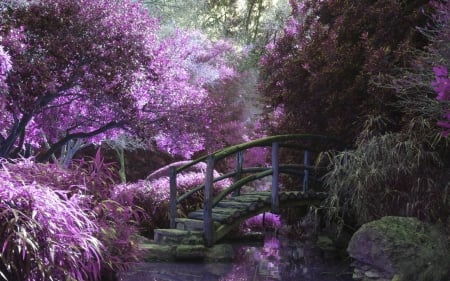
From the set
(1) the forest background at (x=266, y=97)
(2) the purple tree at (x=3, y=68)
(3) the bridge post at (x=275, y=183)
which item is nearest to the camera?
(2) the purple tree at (x=3, y=68)

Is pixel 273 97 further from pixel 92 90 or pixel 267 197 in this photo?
pixel 92 90

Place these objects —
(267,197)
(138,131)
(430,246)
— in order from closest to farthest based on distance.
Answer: (430,246), (138,131), (267,197)

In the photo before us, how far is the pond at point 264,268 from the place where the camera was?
6027 mm

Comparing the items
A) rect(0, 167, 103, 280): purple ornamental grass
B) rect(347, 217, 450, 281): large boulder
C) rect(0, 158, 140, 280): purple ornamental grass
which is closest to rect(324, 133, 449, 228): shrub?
rect(347, 217, 450, 281): large boulder

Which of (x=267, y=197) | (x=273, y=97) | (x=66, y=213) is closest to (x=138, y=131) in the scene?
(x=267, y=197)

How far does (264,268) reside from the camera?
6.71m

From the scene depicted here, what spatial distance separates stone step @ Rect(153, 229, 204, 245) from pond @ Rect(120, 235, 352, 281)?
1.09 feet

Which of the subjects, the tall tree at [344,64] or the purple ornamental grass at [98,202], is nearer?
the purple ornamental grass at [98,202]

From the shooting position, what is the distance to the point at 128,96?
6781 millimetres

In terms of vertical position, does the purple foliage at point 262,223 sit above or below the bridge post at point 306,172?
below

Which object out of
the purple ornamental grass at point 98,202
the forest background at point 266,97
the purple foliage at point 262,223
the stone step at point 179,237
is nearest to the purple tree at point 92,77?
the forest background at point 266,97

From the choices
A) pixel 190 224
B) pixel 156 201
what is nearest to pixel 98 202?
pixel 190 224

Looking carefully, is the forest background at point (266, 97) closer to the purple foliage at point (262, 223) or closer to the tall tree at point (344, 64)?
the tall tree at point (344, 64)

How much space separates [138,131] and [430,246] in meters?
4.14
